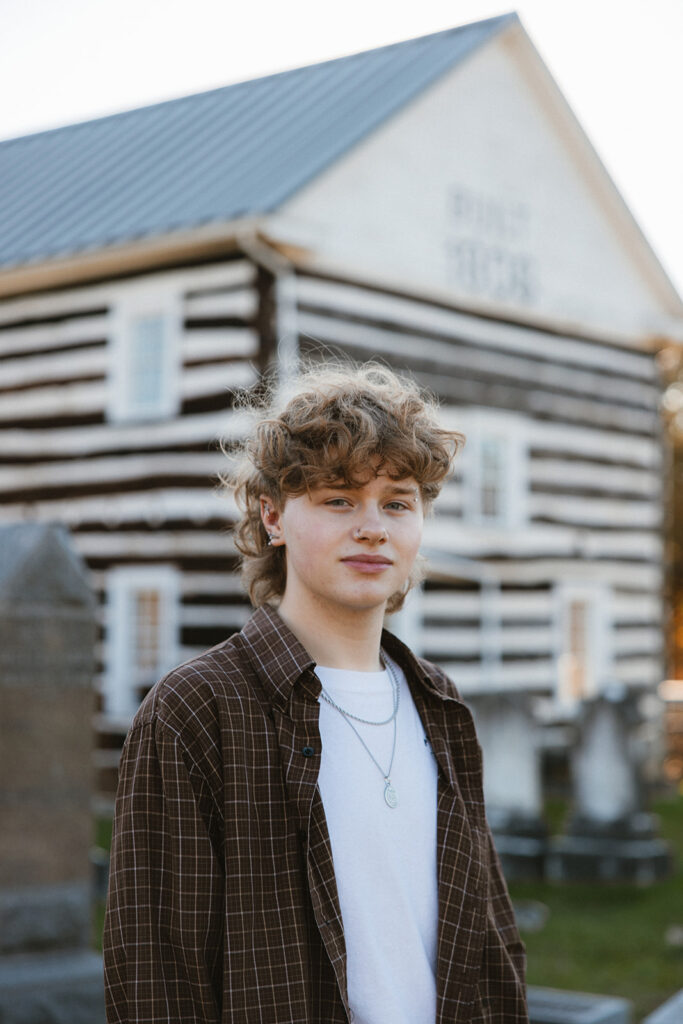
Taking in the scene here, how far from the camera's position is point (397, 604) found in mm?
2941

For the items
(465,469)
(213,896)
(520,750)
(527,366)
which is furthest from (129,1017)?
(527,366)

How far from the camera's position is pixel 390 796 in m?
2.40

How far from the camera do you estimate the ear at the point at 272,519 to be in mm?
2545

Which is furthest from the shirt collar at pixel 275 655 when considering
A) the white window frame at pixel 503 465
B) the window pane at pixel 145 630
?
the white window frame at pixel 503 465

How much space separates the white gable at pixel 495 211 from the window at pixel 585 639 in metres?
3.50

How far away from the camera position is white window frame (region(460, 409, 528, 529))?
1485cm

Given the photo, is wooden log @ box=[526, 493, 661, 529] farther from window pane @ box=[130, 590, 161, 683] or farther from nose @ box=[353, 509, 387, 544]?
nose @ box=[353, 509, 387, 544]

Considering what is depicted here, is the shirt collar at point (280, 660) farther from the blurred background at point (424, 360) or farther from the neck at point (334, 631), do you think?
the blurred background at point (424, 360)

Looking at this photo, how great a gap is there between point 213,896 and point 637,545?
51.7ft

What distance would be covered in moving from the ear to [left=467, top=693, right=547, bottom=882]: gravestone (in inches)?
309

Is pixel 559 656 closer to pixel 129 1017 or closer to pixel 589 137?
pixel 589 137

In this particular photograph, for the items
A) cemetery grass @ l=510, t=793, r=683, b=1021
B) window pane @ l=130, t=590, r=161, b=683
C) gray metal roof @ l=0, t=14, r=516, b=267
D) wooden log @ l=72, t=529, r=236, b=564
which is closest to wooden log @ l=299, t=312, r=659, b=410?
gray metal roof @ l=0, t=14, r=516, b=267

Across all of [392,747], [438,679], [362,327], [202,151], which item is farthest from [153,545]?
[392,747]

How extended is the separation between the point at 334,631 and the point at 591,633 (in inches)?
574
